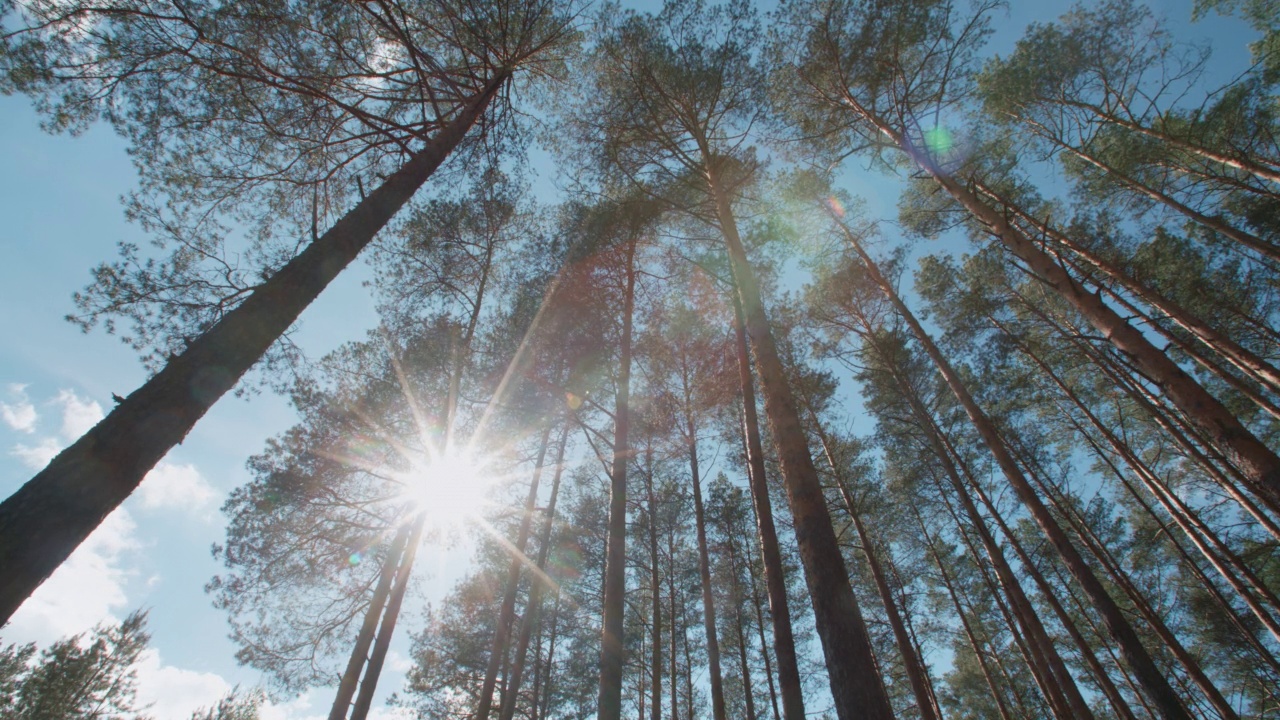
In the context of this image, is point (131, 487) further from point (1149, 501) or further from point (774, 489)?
point (1149, 501)

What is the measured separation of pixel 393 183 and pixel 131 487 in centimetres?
333

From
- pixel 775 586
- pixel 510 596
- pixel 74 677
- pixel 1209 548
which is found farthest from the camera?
pixel 74 677

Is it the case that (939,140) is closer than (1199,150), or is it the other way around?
(1199,150)

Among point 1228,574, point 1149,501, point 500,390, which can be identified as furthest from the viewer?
point 1149,501

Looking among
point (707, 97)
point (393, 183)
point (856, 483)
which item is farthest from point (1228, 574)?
point (393, 183)

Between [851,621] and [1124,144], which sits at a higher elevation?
[1124,144]

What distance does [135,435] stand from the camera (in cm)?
221

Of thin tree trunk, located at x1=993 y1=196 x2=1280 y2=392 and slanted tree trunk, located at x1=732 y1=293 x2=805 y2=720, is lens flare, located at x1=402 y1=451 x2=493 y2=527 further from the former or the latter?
thin tree trunk, located at x1=993 y1=196 x2=1280 y2=392

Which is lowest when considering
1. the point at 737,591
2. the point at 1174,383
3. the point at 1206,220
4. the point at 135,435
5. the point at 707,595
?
the point at 135,435

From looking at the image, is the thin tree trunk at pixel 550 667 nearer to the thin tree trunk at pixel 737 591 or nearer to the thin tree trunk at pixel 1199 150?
the thin tree trunk at pixel 737 591

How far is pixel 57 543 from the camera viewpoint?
1.85 m

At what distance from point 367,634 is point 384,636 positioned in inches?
9.5

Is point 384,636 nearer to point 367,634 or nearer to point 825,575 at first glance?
point 367,634

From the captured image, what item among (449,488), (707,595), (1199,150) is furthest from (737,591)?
(1199,150)
